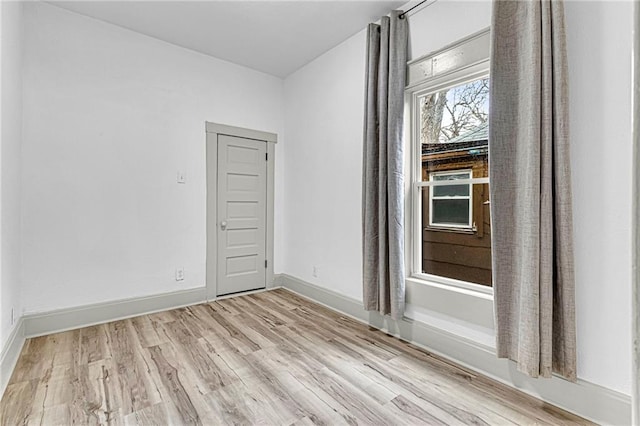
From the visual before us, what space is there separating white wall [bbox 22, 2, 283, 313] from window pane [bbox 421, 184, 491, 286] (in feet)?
8.15

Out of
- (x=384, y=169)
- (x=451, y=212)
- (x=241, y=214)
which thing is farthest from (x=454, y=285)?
(x=241, y=214)

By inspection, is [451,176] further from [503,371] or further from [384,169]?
[503,371]

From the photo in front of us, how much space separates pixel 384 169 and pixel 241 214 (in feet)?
6.68

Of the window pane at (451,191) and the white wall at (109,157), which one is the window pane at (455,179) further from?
the white wall at (109,157)

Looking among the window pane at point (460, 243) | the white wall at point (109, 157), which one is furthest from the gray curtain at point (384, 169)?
the white wall at point (109, 157)

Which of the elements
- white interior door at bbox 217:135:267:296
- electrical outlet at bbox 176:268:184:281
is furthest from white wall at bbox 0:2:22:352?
white interior door at bbox 217:135:267:296

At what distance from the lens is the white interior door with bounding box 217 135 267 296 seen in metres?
3.71

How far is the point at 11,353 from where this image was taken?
6.91ft

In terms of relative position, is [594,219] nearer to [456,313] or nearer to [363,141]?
[456,313]

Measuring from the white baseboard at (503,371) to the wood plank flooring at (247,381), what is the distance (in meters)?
0.06

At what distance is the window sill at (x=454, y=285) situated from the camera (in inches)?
83.7

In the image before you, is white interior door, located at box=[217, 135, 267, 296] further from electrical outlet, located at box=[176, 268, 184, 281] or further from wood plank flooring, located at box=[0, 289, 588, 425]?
wood plank flooring, located at box=[0, 289, 588, 425]

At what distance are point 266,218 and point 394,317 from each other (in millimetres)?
2211

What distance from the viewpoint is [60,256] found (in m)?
2.72
